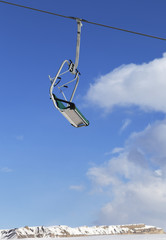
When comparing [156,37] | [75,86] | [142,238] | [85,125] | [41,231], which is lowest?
[142,238]

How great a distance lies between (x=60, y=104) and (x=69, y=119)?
44cm

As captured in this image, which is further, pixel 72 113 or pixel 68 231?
pixel 68 231

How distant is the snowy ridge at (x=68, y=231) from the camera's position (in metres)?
24.0

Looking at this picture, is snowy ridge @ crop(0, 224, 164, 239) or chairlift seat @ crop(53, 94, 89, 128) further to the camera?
snowy ridge @ crop(0, 224, 164, 239)

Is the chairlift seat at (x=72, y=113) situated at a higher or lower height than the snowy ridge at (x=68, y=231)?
lower

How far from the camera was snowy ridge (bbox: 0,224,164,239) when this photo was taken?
78.8ft

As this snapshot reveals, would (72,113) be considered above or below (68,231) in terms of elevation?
below

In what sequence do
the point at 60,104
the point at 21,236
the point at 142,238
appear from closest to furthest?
the point at 60,104
the point at 142,238
the point at 21,236

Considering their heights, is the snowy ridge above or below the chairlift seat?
above

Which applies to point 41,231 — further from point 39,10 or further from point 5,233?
point 39,10

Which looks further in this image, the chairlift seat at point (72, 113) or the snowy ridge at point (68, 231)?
the snowy ridge at point (68, 231)

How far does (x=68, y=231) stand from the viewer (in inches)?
982

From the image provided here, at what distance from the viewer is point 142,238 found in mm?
13742

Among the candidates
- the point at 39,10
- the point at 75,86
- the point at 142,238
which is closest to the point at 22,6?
the point at 39,10
